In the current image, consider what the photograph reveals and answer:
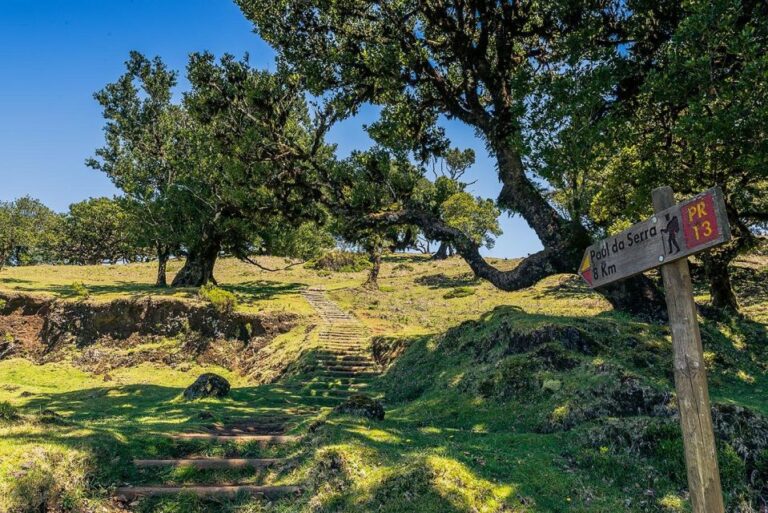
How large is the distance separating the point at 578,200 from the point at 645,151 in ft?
18.8

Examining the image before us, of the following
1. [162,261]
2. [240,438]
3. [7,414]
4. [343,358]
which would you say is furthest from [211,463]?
[162,261]

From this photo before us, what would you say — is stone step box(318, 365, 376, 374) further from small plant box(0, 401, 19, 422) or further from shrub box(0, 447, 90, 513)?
shrub box(0, 447, 90, 513)

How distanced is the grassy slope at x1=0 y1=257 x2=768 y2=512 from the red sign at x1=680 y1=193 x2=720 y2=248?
13.4ft

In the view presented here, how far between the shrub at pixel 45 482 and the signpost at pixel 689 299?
283 inches

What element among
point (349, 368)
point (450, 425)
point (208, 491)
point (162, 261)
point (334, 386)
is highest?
point (162, 261)

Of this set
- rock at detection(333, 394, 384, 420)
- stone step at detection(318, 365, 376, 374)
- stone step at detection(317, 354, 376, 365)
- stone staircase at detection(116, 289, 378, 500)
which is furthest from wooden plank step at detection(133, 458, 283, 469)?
stone step at detection(317, 354, 376, 365)

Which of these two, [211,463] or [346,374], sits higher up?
[211,463]

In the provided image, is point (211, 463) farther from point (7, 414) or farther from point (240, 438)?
point (7, 414)

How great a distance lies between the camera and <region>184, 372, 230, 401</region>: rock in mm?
16672

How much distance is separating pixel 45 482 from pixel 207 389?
11.4 meters

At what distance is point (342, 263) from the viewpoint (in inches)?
2662

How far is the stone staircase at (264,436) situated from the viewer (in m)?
6.47

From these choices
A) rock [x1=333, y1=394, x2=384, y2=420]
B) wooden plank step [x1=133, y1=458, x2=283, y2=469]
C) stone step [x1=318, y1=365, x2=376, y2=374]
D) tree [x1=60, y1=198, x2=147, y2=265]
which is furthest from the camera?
tree [x1=60, y1=198, x2=147, y2=265]

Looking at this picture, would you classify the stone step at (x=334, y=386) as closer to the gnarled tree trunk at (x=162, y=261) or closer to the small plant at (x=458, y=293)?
the small plant at (x=458, y=293)
